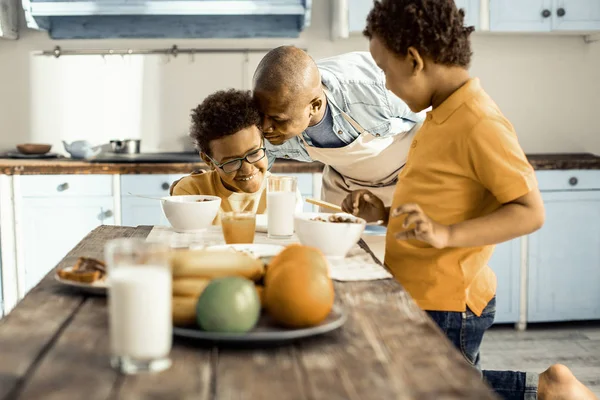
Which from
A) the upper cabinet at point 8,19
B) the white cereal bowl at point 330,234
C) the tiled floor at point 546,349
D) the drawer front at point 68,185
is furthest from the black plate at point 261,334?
Answer: the upper cabinet at point 8,19

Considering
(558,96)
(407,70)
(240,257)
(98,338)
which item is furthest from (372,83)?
(558,96)

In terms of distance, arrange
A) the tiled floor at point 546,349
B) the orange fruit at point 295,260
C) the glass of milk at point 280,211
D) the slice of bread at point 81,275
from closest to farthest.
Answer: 1. the orange fruit at point 295,260
2. the slice of bread at point 81,275
3. the glass of milk at point 280,211
4. the tiled floor at point 546,349

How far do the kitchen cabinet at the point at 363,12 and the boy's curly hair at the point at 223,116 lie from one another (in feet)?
5.91

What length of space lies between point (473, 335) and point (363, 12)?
2.43 meters

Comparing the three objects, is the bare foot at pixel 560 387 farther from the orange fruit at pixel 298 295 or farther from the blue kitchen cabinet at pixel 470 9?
the blue kitchen cabinet at pixel 470 9

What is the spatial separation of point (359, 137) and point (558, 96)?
2.20m

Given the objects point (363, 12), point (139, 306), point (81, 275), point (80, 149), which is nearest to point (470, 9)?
point (363, 12)

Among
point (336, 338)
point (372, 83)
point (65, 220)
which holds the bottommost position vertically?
point (65, 220)

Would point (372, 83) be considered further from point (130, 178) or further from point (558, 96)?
point (558, 96)

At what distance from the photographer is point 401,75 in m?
1.58

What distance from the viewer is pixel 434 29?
4.94ft

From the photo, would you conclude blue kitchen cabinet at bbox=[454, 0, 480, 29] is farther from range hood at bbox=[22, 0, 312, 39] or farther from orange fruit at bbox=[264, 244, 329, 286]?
orange fruit at bbox=[264, 244, 329, 286]

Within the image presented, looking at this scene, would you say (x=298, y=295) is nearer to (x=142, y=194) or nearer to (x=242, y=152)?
(x=242, y=152)

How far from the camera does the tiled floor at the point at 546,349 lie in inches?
126
